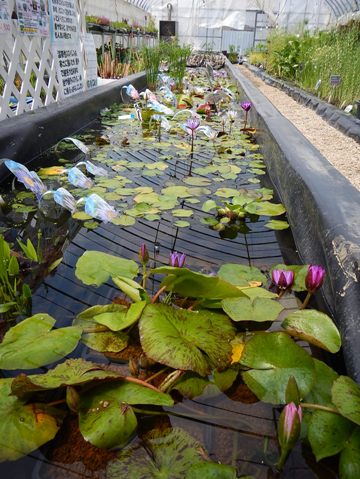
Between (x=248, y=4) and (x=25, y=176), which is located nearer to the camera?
(x=25, y=176)

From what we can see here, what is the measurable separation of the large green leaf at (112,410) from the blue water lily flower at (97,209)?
0.81m

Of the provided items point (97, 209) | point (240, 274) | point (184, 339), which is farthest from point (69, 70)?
point (184, 339)

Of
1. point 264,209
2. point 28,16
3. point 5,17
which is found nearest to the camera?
point 264,209

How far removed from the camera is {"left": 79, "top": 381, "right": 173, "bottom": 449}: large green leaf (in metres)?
0.65

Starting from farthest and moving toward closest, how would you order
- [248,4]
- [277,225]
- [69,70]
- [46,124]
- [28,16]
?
1. [248,4]
2. [69,70]
3. [28,16]
4. [46,124]
5. [277,225]

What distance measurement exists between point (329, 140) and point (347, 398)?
238 centimetres

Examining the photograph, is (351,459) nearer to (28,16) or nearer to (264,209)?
(264,209)

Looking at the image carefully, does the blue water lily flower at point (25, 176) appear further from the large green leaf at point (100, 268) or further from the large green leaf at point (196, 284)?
the large green leaf at point (196, 284)

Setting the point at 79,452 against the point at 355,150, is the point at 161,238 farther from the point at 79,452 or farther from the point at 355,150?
the point at 355,150

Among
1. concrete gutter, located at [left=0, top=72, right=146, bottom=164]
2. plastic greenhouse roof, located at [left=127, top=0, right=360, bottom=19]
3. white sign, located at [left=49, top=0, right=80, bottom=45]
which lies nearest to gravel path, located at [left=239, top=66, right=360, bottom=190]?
concrete gutter, located at [left=0, top=72, right=146, bottom=164]

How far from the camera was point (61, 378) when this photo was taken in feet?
2.31

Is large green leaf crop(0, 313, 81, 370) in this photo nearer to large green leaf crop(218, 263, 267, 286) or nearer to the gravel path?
large green leaf crop(218, 263, 267, 286)

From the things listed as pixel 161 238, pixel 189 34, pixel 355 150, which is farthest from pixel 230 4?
pixel 161 238

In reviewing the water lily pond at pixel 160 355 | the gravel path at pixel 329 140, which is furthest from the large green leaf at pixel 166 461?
the gravel path at pixel 329 140
